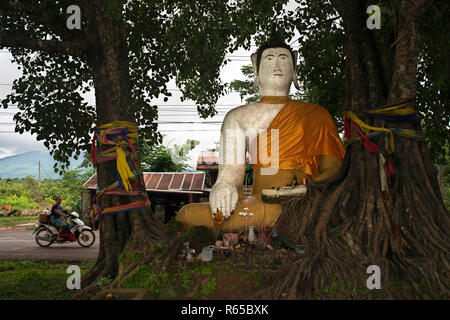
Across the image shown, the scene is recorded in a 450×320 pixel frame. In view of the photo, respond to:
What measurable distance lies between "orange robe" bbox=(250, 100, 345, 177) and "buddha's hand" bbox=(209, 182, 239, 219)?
2.09 ft

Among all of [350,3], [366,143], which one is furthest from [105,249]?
[350,3]

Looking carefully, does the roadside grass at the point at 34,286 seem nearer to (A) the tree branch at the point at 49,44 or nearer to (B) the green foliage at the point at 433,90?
(A) the tree branch at the point at 49,44

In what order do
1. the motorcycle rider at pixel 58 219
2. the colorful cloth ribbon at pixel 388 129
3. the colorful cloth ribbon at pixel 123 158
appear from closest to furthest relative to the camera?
the colorful cloth ribbon at pixel 388 129, the colorful cloth ribbon at pixel 123 158, the motorcycle rider at pixel 58 219

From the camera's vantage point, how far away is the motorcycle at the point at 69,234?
37.3ft

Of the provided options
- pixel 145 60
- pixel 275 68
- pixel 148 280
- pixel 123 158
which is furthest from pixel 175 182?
pixel 148 280

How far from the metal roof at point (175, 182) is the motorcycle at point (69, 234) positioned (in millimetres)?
→ 2349

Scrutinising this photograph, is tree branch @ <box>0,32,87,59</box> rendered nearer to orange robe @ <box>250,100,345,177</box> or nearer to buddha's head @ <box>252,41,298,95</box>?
buddha's head @ <box>252,41,298,95</box>

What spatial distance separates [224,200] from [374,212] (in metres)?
1.38

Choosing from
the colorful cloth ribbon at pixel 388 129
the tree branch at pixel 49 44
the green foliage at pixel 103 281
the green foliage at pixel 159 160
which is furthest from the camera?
the green foliage at pixel 159 160

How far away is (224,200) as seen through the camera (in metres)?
3.70

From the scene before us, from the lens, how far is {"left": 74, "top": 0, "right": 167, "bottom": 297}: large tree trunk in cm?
388

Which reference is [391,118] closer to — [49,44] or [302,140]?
[302,140]

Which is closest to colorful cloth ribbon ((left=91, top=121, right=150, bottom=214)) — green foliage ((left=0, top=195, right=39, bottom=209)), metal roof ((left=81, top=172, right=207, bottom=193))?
metal roof ((left=81, top=172, right=207, bottom=193))

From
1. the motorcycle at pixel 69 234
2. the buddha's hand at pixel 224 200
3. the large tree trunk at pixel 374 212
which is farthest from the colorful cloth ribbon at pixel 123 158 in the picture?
the motorcycle at pixel 69 234
